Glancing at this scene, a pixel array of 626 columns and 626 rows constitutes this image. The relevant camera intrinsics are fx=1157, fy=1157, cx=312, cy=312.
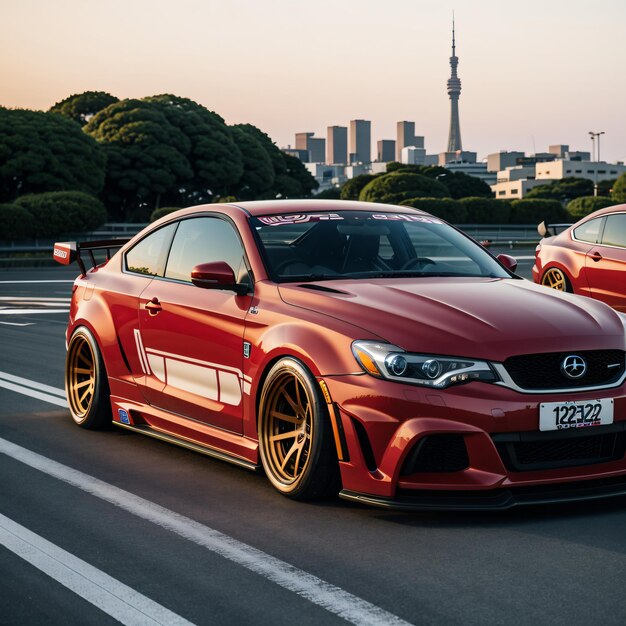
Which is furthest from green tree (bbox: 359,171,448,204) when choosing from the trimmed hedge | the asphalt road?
the asphalt road

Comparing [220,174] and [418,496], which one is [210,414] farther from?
[220,174]

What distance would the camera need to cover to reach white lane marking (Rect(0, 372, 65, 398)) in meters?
9.50

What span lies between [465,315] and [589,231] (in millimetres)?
8546

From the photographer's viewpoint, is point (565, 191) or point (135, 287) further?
point (565, 191)

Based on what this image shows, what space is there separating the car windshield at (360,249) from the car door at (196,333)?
0.22m

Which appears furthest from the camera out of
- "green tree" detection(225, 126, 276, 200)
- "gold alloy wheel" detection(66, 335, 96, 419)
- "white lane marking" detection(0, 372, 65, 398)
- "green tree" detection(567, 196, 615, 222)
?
"green tree" detection(225, 126, 276, 200)

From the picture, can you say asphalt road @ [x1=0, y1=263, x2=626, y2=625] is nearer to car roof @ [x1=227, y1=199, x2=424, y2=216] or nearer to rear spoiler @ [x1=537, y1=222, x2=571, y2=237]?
car roof @ [x1=227, y1=199, x2=424, y2=216]

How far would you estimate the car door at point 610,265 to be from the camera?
12.8 m

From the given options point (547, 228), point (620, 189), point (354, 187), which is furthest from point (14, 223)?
point (620, 189)

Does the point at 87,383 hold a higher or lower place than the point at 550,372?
lower

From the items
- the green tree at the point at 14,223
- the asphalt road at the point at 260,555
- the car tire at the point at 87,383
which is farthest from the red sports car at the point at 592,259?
the green tree at the point at 14,223

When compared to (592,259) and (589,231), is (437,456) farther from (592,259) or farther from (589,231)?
(589,231)

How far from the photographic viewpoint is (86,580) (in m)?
4.39

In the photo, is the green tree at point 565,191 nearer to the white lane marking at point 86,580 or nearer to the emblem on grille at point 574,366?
the emblem on grille at point 574,366
